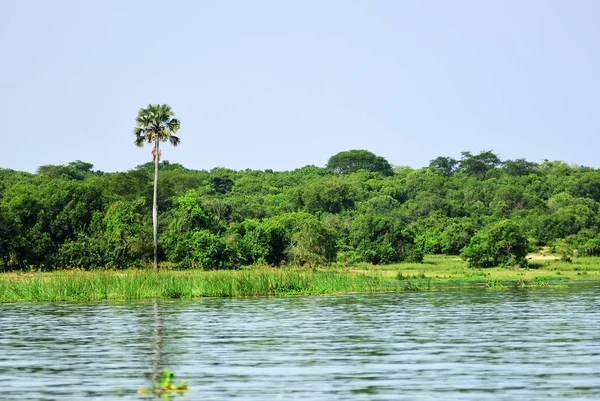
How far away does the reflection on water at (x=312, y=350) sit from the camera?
19.5 m

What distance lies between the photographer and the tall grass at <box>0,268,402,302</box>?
47719 mm

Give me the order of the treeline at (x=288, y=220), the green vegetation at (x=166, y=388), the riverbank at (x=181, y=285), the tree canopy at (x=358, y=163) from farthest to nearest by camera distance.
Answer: the tree canopy at (x=358, y=163) < the treeline at (x=288, y=220) < the riverbank at (x=181, y=285) < the green vegetation at (x=166, y=388)

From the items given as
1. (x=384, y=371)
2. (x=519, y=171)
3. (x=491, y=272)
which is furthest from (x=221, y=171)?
(x=384, y=371)

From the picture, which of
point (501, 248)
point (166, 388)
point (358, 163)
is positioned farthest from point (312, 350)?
point (358, 163)

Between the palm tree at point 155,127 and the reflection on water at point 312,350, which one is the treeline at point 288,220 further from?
the reflection on water at point 312,350

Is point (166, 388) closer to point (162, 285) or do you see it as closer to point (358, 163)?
point (162, 285)

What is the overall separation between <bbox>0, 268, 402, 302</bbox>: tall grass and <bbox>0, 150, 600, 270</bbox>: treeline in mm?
20467

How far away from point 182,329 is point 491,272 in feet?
132

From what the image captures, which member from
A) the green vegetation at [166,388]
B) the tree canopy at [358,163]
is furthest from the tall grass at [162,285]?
the tree canopy at [358,163]

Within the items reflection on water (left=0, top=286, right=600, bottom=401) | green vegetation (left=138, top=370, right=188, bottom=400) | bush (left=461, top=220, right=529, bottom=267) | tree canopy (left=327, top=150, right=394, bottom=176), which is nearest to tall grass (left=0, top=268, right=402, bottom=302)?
reflection on water (left=0, top=286, right=600, bottom=401)

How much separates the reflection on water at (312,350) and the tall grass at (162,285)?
427 cm

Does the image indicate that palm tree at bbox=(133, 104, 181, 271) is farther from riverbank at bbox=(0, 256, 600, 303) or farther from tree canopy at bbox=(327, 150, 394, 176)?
tree canopy at bbox=(327, 150, 394, 176)

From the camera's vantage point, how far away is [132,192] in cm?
9812

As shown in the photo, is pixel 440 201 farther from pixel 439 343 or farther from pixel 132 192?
pixel 439 343
